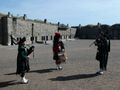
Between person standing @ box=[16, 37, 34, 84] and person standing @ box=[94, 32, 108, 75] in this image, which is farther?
person standing @ box=[94, 32, 108, 75]

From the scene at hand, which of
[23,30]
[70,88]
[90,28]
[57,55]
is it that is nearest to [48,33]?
[23,30]

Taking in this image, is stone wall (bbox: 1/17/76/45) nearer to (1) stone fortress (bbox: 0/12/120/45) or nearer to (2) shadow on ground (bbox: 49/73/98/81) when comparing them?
(1) stone fortress (bbox: 0/12/120/45)

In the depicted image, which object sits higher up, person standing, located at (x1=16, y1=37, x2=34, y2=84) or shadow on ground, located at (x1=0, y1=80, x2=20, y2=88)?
person standing, located at (x1=16, y1=37, x2=34, y2=84)

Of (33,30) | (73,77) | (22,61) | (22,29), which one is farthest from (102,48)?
(33,30)

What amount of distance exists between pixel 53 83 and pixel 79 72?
10.6 feet

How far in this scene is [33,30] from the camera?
69.6 m

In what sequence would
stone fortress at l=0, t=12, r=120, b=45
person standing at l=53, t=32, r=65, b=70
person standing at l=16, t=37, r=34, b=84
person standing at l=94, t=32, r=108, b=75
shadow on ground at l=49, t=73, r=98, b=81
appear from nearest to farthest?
person standing at l=16, t=37, r=34, b=84 < shadow on ground at l=49, t=73, r=98, b=81 < person standing at l=94, t=32, r=108, b=75 < person standing at l=53, t=32, r=65, b=70 < stone fortress at l=0, t=12, r=120, b=45

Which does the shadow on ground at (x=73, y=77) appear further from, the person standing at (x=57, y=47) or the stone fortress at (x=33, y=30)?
the stone fortress at (x=33, y=30)

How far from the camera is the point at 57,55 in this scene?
16172 millimetres

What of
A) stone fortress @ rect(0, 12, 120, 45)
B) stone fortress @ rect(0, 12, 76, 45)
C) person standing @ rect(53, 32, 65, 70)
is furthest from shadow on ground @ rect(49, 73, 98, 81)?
stone fortress @ rect(0, 12, 76, 45)

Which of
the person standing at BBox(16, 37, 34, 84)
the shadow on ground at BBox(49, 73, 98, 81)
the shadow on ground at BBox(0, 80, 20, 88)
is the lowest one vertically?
the shadow on ground at BBox(0, 80, 20, 88)

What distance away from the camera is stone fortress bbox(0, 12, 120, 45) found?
182ft

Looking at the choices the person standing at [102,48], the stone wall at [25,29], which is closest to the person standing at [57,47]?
the person standing at [102,48]

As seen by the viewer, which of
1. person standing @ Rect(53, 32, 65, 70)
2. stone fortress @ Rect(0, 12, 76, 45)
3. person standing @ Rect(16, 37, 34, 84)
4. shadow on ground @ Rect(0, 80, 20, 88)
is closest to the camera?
shadow on ground @ Rect(0, 80, 20, 88)
